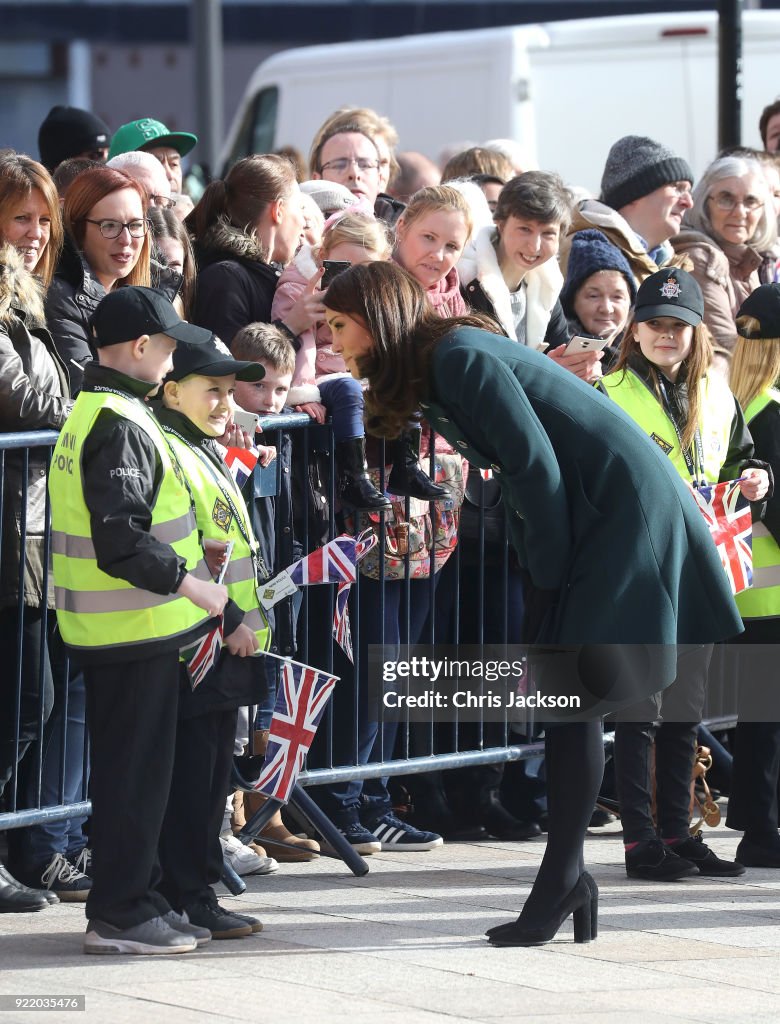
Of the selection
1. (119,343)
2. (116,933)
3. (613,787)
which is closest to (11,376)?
(119,343)

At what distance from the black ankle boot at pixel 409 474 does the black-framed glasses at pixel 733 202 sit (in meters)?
2.64

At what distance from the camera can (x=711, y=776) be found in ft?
25.6

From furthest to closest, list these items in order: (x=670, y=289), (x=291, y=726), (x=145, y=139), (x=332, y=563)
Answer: (x=145, y=139)
(x=670, y=289)
(x=332, y=563)
(x=291, y=726)

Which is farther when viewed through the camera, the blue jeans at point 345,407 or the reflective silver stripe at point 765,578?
the reflective silver stripe at point 765,578

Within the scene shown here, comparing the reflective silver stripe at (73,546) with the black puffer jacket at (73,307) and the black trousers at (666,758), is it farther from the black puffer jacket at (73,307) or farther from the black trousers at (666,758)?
the black trousers at (666,758)

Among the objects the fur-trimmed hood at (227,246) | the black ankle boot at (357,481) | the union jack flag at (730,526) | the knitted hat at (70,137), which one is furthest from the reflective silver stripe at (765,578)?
the knitted hat at (70,137)

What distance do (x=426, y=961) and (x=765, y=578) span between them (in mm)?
2239

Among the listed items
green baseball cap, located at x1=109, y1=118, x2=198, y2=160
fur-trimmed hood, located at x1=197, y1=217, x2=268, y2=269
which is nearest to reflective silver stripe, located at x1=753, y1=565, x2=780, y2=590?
fur-trimmed hood, located at x1=197, y1=217, x2=268, y2=269

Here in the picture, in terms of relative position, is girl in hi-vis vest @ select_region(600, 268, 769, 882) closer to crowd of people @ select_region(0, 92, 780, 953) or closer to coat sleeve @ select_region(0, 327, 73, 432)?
crowd of people @ select_region(0, 92, 780, 953)

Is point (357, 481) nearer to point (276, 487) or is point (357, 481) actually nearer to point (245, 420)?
point (276, 487)

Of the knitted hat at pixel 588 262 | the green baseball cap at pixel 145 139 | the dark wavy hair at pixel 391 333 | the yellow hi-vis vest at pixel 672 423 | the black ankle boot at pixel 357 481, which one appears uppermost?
the green baseball cap at pixel 145 139

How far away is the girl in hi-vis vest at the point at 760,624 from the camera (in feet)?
22.2

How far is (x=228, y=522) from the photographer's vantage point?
5598mm
